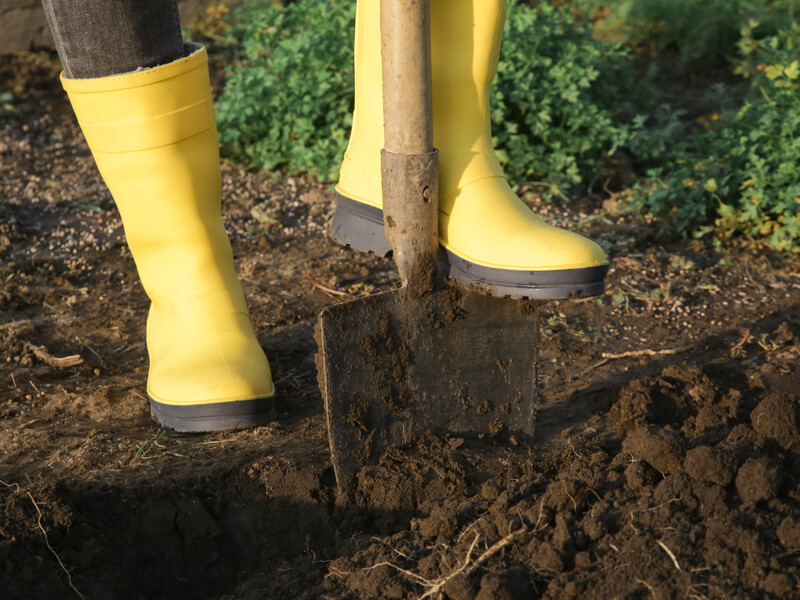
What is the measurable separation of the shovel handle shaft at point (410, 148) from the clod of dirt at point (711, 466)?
688 millimetres

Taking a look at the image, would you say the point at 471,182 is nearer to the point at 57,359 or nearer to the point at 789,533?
the point at 789,533

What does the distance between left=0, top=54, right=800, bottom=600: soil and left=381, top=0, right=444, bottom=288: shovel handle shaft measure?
0.45 metres

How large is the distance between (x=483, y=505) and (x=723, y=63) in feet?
15.4

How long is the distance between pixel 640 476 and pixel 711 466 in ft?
0.47

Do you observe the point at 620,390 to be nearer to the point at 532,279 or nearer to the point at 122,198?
the point at 532,279

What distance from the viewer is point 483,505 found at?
185 centimetres

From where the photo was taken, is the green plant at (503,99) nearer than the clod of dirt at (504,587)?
No

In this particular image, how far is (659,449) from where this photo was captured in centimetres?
185

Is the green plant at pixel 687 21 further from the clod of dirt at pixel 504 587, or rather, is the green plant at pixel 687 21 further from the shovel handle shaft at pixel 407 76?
the clod of dirt at pixel 504 587

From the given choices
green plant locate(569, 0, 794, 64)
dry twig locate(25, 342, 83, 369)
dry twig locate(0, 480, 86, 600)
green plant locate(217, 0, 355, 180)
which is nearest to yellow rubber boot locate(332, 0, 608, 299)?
dry twig locate(0, 480, 86, 600)

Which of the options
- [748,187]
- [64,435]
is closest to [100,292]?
[64,435]

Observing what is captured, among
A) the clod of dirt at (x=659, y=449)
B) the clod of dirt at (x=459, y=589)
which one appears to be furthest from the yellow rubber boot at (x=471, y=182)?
the clod of dirt at (x=459, y=589)

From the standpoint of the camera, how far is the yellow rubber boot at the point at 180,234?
6.95 ft

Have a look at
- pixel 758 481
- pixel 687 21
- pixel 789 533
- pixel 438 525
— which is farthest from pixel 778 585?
pixel 687 21
